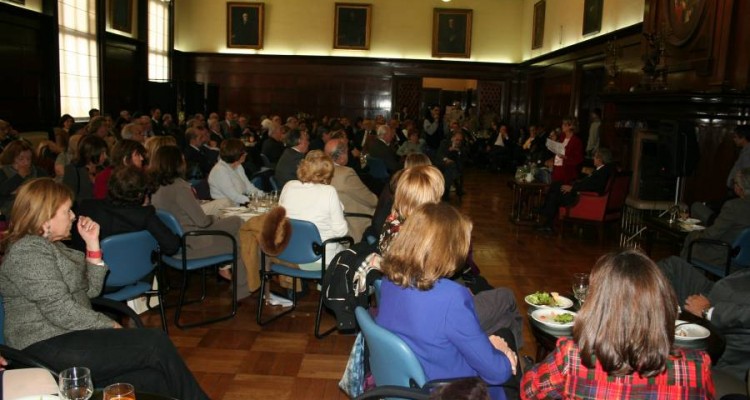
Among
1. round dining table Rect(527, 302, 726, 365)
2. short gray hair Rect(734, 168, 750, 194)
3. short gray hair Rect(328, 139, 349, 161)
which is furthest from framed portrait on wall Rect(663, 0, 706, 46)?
round dining table Rect(527, 302, 726, 365)

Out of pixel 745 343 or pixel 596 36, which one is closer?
pixel 745 343

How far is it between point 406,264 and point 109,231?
7.88ft

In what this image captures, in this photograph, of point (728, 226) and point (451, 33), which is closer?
point (728, 226)

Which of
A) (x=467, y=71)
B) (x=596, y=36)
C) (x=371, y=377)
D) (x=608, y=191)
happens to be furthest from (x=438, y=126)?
(x=371, y=377)

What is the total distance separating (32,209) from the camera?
2.81 metres

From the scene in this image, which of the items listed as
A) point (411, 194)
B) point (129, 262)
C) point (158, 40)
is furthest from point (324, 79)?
point (411, 194)

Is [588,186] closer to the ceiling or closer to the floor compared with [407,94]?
closer to the floor

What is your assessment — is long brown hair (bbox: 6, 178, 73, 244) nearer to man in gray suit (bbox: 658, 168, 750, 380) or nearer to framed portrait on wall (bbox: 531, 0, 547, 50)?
man in gray suit (bbox: 658, 168, 750, 380)

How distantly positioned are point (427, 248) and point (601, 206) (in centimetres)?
612

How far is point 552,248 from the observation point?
7.61 m

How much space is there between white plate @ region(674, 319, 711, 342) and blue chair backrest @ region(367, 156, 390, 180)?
672 cm

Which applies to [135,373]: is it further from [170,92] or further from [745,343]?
[170,92]

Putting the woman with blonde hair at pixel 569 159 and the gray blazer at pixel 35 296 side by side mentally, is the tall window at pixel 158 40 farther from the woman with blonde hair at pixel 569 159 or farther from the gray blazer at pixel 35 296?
the gray blazer at pixel 35 296

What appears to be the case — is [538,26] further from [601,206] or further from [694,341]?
[694,341]
